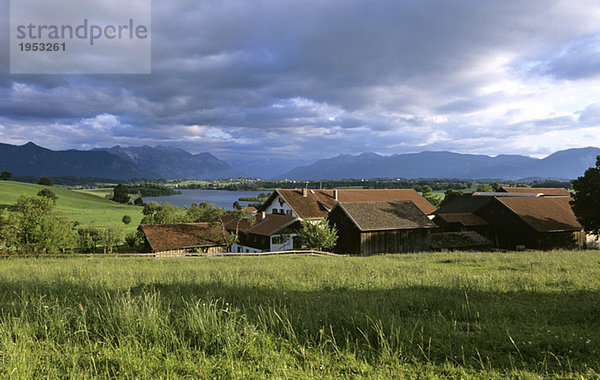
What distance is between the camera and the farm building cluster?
40219mm

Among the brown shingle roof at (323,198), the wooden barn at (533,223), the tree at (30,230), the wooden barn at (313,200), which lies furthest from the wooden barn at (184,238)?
the wooden barn at (533,223)

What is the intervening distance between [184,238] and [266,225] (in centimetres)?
1190

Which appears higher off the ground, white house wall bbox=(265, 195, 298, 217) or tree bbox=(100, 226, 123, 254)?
white house wall bbox=(265, 195, 298, 217)

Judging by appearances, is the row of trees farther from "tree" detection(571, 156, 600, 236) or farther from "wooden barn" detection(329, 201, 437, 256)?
"tree" detection(571, 156, 600, 236)

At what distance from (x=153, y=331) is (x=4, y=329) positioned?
2.33 meters

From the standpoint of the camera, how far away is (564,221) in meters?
42.5

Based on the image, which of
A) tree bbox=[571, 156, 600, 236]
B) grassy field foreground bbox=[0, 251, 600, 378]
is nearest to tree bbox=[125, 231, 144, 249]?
grassy field foreground bbox=[0, 251, 600, 378]

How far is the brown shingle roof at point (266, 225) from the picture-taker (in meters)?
46.1

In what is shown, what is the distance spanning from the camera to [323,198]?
188 ft

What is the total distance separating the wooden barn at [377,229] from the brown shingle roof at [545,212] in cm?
1286

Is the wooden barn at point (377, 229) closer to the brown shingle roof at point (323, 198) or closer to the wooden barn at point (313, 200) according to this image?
the brown shingle roof at point (323, 198)

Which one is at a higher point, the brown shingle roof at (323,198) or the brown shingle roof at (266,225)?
the brown shingle roof at (323,198)

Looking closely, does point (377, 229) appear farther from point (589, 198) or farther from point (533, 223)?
point (589, 198)

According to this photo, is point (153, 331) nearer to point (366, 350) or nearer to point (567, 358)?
point (366, 350)
